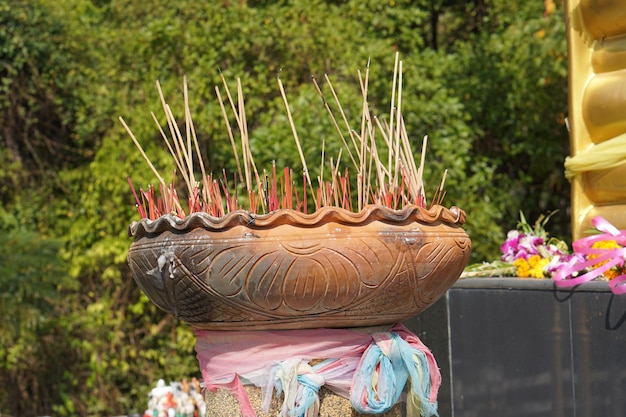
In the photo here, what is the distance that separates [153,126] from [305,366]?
3.48 meters

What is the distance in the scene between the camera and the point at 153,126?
527 cm

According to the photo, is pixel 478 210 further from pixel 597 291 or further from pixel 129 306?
pixel 597 291

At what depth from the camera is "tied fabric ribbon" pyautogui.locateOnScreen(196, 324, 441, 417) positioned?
197 centimetres

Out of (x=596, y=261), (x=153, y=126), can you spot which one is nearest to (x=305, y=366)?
(x=596, y=261)

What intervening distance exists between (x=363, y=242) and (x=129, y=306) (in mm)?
3973

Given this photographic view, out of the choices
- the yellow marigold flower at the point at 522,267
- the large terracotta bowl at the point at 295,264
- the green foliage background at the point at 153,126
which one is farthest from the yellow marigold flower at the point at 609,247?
the green foliage background at the point at 153,126

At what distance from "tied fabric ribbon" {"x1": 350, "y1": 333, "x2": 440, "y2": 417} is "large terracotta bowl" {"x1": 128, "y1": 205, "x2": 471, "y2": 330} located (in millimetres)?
73

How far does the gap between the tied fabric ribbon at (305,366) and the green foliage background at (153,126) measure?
9.11 feet

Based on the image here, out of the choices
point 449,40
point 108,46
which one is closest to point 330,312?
point 108,46

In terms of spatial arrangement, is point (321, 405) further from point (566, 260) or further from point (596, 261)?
point (566, 260)

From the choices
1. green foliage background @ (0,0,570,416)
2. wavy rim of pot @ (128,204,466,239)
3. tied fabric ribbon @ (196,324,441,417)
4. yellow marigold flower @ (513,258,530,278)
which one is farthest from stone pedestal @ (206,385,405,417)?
green foliage background @ (0,0,570,416)

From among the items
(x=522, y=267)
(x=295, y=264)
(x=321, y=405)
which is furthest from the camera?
(x=522, y=267)

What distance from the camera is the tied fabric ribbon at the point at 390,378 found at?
1.97 metres

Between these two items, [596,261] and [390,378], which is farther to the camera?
[596,261]
